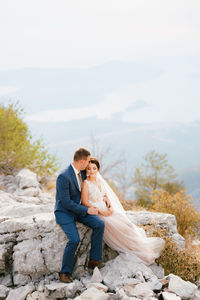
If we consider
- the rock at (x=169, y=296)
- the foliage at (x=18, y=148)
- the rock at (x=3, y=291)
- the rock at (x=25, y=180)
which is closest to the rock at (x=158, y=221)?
the rock at (x=169, y=296)

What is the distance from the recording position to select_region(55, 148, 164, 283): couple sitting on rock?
6418 mm

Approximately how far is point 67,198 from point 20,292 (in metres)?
1.98

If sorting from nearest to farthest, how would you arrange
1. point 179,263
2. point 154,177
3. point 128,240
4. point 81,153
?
point 81,153
point 128,240
point 179,263
point 154,177

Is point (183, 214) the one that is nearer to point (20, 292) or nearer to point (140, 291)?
point (140, 291)

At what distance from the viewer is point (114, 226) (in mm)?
6879

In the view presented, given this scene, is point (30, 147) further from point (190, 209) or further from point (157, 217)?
point (157, 217)

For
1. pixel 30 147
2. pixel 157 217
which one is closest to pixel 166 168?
pixel 30 147

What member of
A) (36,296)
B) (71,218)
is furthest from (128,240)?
(36,296)

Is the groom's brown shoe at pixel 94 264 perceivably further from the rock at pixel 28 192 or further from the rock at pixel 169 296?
the rock at pixel 28 192

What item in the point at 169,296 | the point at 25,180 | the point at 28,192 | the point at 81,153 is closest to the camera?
the point at 169,296

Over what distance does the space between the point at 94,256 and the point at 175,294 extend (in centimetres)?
166

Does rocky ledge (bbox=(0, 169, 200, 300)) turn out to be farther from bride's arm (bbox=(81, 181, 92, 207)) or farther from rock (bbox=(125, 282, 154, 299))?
bride's arm (bbox=(81, 181, 92, 207))

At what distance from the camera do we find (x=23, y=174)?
1548 cm

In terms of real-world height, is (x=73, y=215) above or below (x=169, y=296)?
above
